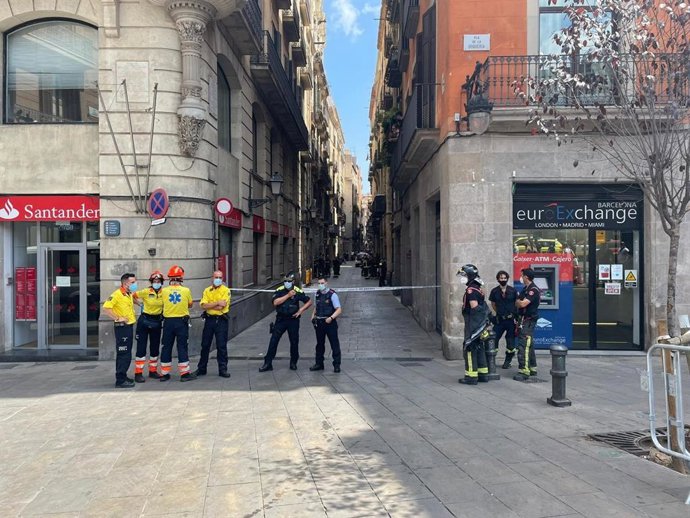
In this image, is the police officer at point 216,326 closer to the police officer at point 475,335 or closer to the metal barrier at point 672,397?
the police officer at point 475,335

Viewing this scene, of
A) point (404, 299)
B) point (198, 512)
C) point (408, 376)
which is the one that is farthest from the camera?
point (404, 299)

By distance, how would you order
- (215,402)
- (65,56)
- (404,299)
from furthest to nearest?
(404,299)
(65,56)
(215,402)

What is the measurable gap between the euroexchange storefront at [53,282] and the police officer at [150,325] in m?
3.01

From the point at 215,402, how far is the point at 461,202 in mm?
5840

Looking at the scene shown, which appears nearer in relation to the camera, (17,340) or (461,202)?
(461,202)

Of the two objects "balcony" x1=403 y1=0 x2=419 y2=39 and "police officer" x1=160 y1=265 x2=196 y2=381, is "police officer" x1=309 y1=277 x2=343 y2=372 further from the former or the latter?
"balcony" x1=403 y1=0 x2=419 y2=39

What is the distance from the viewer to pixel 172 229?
33.5 feet

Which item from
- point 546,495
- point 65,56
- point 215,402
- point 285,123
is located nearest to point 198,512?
point 546,495

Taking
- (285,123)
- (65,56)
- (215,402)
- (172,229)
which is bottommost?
(215,402)

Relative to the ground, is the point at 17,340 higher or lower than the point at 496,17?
lower

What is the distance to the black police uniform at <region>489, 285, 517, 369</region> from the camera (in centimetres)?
881

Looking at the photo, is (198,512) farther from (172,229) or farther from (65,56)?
(65,56)

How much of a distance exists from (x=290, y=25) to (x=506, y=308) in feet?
56.5

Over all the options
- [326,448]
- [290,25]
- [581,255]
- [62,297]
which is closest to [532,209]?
[581,255]
